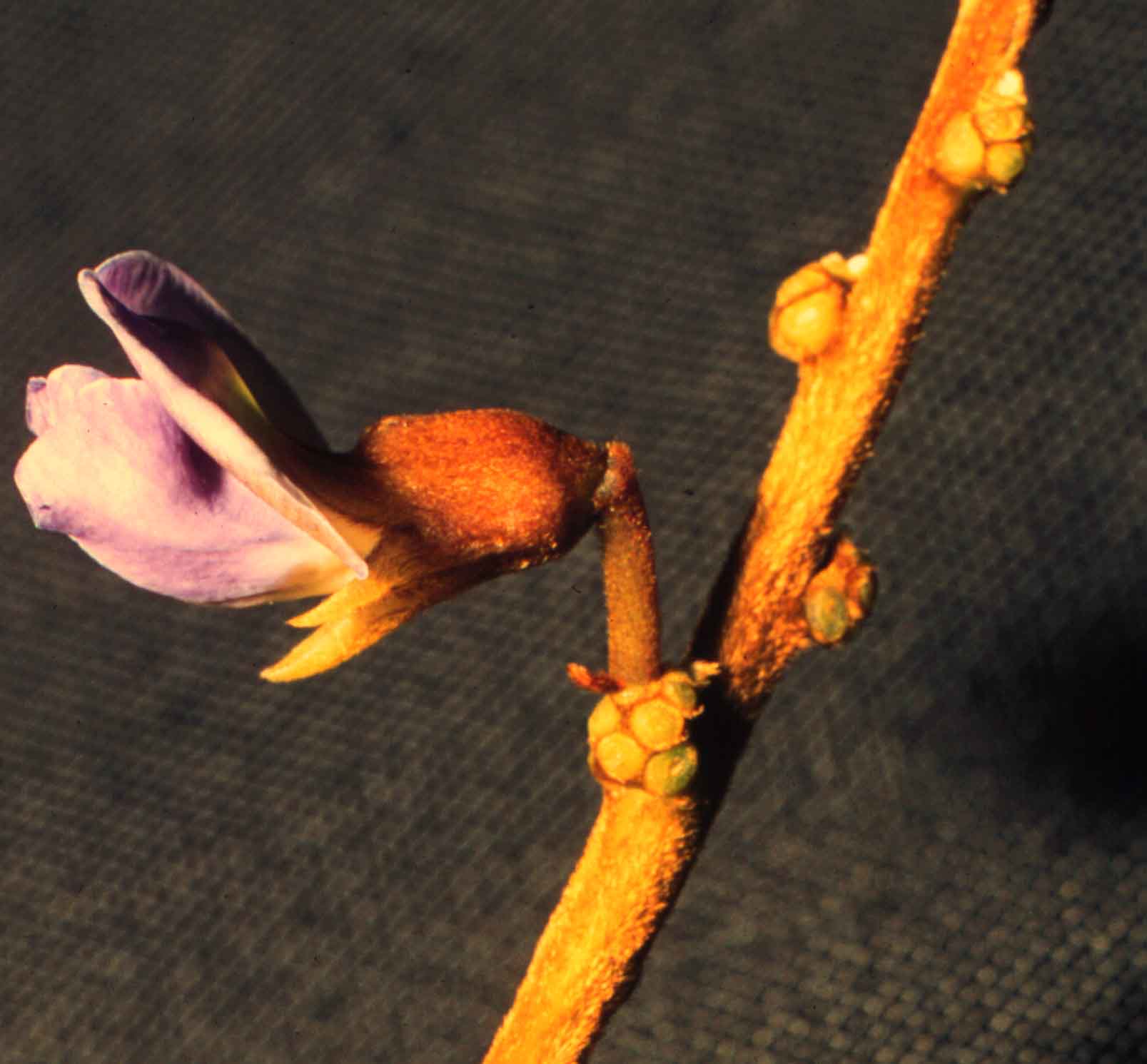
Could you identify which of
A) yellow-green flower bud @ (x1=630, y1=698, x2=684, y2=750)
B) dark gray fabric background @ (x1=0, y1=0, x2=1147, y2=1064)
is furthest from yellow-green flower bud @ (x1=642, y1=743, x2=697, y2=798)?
dark gray fabric background @ (x1=0, y1=0, x2=1147, y2=1064)

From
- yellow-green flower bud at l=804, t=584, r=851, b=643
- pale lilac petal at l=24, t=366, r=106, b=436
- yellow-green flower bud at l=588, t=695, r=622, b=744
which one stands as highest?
pale lilac petal at l=24, t=366, r=106, b=436

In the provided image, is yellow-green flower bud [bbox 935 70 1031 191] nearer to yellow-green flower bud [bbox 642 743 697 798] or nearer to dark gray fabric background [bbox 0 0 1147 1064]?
yellow-green flower bud [bbox 642 743 697 798]

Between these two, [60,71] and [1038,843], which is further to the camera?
[60,71]

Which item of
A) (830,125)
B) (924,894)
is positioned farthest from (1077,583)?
(830,125)

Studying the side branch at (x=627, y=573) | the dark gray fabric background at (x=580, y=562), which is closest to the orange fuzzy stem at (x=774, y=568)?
the side branch at (x=627, y=573)

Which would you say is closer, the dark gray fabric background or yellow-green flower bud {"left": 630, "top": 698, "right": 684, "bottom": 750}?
yellow-green flower bud {"left": 630, "top": 698, "right": 684, "bottom": 750}

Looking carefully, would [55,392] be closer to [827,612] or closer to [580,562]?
[827,612]

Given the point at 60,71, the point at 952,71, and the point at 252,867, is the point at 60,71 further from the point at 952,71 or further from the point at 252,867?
the point at 952,71

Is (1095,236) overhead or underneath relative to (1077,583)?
overhead
